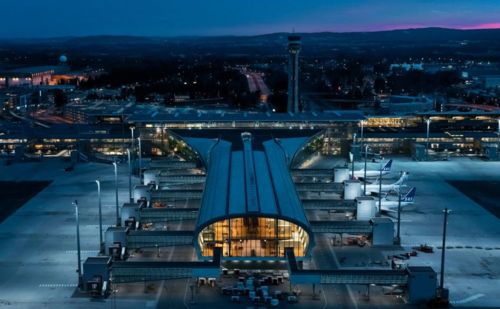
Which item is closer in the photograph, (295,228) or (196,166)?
(295,228)

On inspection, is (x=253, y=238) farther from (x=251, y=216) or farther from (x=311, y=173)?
(x=311, y=173)

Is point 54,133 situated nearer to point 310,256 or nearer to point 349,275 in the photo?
point 310,256

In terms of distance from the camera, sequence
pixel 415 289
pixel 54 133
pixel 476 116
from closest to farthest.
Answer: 1. pixel 415 289
2. pixel 54 133
3. pixel 476 116

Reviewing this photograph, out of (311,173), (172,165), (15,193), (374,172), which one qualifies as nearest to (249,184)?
(311,173)

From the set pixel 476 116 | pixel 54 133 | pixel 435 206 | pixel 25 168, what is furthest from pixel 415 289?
pixel 476 116

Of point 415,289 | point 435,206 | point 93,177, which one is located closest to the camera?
point 415,289
